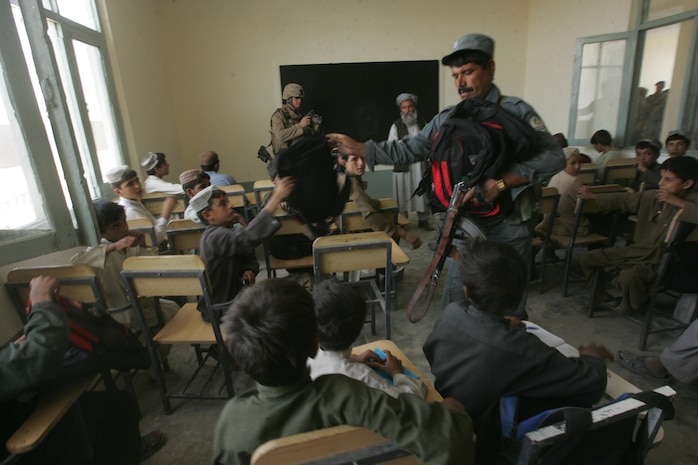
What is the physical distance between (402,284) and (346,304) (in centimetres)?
215

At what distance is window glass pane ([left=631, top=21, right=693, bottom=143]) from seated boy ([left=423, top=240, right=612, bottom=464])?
4.54 meters

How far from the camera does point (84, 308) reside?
1422 millimetres

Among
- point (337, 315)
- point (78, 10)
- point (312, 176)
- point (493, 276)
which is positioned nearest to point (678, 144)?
point (493, 276)

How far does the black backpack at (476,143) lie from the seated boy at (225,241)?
2.64 feet

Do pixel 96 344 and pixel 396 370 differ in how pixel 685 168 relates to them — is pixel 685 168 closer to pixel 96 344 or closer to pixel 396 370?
pixel 396 370

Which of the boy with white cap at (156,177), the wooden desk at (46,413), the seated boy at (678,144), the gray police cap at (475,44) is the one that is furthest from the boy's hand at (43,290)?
the seated boy at (678,144)

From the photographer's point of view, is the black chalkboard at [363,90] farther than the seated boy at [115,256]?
Yes

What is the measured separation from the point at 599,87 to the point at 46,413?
19.7ft

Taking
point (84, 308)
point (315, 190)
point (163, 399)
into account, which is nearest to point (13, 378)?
point (84, 308)

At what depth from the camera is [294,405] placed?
2.46 ft

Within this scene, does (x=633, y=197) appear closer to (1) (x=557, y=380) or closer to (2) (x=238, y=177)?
(1) (x=557, y=380)

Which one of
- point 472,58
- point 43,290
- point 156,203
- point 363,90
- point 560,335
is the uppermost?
point 363,90

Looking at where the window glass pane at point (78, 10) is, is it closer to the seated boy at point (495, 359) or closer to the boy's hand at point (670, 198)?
the seated boy at point (495, 359)

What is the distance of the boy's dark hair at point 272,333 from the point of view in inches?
29.2
